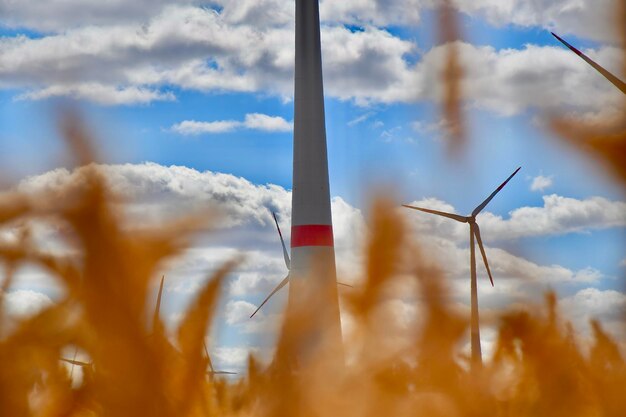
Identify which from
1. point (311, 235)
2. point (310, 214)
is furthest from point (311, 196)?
point (311, 235)

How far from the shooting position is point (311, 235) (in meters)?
76.3

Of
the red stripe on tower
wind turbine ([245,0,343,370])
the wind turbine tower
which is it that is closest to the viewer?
Answer: wind turbine ([245,0,343,370])

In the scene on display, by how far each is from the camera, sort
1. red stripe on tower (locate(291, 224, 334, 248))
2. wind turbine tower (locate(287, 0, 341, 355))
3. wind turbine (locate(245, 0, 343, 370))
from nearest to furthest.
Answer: wind turbine (locate(245, 0, 343, 370)) < wind turbine tower (locate(287, 0, 341, 355)) < red stripe on tower (locate(291, 224, 334, 248))

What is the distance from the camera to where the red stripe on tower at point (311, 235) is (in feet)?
250

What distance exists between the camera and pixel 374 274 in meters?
77.9

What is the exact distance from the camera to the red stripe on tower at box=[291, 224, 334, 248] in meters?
76.2

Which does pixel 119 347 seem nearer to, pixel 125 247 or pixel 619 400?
pixel 125 247

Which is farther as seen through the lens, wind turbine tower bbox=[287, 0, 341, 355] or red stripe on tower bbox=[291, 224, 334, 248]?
red stripe on tower bbox=[291, 224, 334, 248]

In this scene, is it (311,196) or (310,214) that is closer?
(310,214)

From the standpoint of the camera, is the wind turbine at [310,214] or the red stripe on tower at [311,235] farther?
the red stripe on tower at [311,235]

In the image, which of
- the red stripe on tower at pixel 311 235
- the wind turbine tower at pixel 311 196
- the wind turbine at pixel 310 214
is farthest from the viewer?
the red stripe on tower at pixel 311 235

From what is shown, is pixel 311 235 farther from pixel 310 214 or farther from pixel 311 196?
pixel 311 196

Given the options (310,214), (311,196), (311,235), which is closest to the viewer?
(311,235)

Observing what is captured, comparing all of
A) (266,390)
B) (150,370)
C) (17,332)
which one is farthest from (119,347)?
(266,390)
